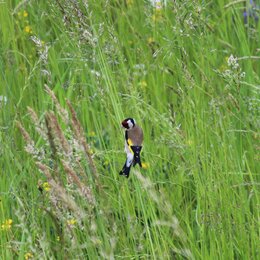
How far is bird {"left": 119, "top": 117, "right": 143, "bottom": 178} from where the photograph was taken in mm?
2172

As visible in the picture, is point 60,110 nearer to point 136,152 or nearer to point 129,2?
point 136,152

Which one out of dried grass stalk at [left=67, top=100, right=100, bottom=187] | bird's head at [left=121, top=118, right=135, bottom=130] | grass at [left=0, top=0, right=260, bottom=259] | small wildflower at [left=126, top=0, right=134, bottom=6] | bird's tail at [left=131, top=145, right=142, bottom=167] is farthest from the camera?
small wildflower at [left=126, top=0, right=134, bottom=6]

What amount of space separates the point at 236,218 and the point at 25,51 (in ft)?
5.93

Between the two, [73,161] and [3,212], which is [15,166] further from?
[73,161]

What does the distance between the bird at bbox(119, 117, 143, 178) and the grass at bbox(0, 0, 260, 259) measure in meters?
0.07

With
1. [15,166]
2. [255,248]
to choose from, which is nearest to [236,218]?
[255,248]

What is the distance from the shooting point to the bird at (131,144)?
7.13 feet

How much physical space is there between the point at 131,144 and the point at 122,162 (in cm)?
59

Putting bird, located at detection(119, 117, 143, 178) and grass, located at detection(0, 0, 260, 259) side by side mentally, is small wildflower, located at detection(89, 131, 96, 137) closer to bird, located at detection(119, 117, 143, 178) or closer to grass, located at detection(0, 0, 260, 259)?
grass, located at detection(0, 0, 260, 259)

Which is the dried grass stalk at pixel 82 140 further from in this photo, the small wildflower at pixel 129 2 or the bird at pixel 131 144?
the small wildflower at pixel 129 2

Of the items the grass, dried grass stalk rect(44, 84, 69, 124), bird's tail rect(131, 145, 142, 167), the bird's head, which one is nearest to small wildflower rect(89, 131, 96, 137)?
the grass

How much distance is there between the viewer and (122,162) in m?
2.78

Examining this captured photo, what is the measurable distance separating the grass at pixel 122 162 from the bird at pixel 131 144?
69 millimetres

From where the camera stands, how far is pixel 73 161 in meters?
1.82
